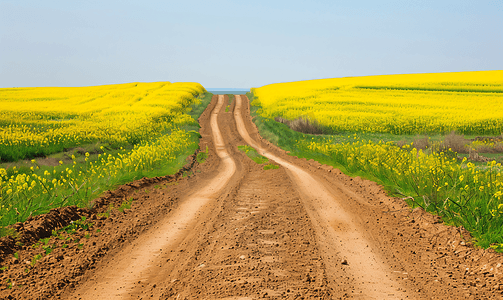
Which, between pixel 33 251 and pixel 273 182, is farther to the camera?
pixel 273 182

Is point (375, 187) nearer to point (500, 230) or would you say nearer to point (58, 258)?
point (500, 230)

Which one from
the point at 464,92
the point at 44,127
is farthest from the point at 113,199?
the point at 464,92

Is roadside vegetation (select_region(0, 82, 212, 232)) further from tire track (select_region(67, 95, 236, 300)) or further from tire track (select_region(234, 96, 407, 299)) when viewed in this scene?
tire track (select_region(234, 96, 407, 299))

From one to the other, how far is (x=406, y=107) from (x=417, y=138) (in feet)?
51.5

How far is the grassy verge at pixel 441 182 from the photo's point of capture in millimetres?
7105

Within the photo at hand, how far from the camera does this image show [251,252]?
254 inches

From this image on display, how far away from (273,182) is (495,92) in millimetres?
45325

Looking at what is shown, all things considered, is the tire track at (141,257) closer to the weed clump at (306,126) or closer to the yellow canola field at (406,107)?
the weed clump at (306,126)

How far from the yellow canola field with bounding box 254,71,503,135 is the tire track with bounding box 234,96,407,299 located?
18.6 m

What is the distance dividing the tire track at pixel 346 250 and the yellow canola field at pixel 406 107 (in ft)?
60.9

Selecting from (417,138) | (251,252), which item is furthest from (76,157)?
(417,138)

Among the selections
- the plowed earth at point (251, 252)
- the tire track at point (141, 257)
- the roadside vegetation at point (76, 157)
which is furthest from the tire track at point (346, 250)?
the roadside vegetation at point (76, 157)

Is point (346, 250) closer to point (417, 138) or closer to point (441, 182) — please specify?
point (441, 182)

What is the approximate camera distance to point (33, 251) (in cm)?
641
